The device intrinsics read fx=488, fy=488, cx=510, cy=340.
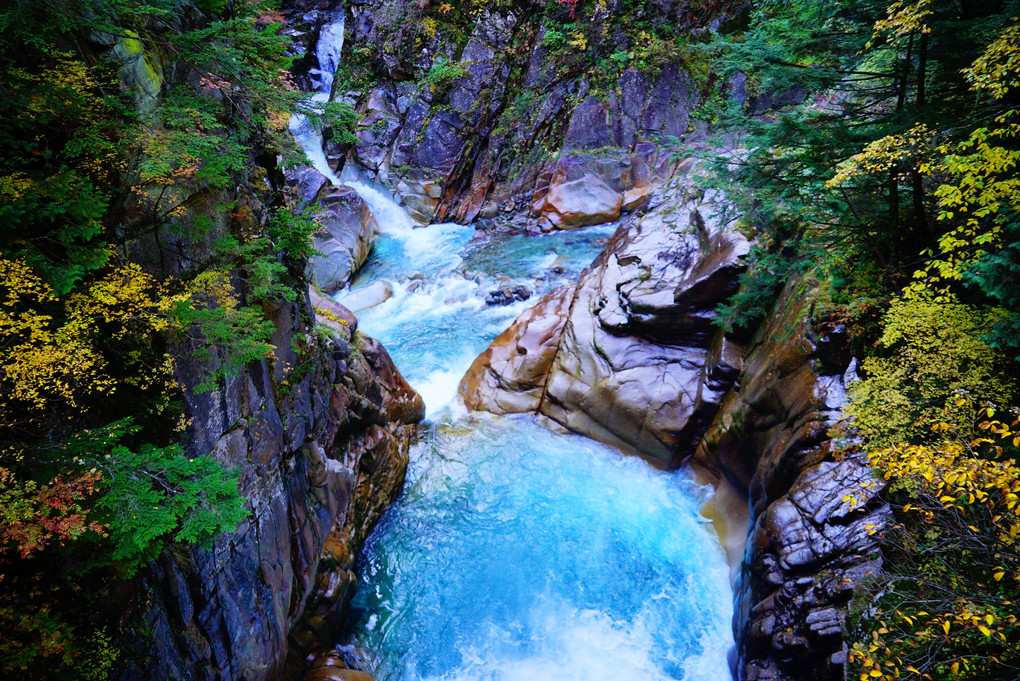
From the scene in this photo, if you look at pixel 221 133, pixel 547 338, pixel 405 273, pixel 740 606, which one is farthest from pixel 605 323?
pixel 405 273

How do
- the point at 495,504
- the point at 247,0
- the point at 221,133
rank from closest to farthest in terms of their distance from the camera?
the point at 221,133 < the point at 247,0 < the point at 495,504

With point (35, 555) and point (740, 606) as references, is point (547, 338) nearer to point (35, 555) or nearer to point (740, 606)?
point (740, 606)

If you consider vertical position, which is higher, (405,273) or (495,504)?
(405,273)

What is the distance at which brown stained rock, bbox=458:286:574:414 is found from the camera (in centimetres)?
1202

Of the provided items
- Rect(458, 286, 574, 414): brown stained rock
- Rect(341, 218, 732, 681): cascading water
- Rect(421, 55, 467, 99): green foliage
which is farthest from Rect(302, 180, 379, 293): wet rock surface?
Rect(458, 286, 574, 414): brown stained rock

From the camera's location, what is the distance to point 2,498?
3547 mm

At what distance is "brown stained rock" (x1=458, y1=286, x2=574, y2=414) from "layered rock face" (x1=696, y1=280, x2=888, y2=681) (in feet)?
15.4

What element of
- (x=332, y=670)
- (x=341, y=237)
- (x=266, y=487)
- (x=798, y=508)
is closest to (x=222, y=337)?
(x=266, y=487)

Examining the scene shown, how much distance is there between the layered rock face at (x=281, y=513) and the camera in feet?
16.5

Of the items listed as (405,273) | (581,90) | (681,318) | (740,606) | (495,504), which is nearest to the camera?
(740,606)

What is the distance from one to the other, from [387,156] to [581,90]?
371 inches

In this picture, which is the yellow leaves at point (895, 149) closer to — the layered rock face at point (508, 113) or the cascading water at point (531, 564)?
the cascading water at point (531, 564)

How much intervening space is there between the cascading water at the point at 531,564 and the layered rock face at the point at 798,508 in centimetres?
103

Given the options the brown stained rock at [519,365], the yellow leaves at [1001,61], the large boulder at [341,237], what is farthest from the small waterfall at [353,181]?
the yellow leaves at [1001,61]
